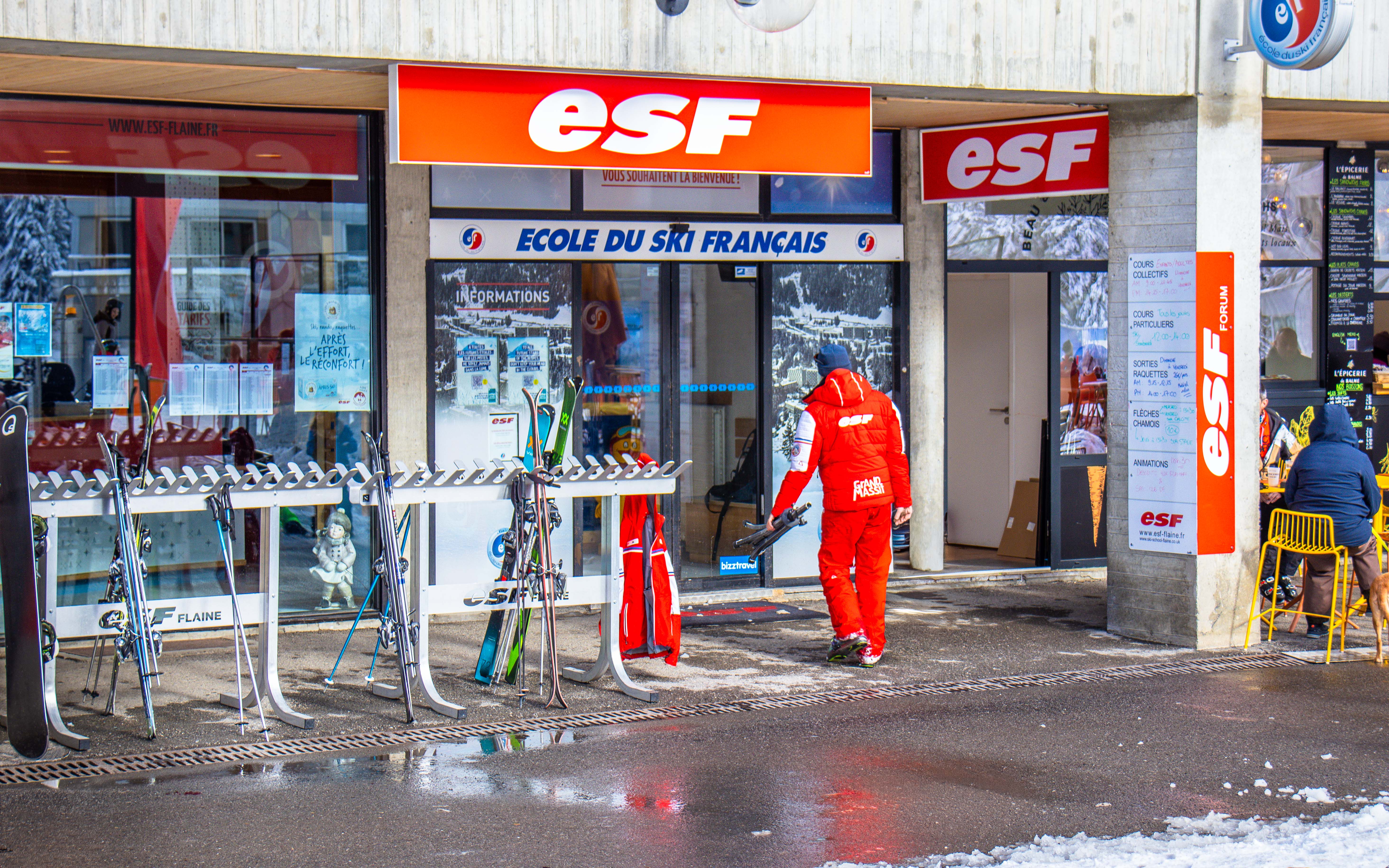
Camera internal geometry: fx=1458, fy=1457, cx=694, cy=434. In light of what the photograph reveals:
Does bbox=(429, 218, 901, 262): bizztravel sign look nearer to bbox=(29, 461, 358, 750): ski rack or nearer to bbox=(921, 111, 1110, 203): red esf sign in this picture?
bbox=(921, 111, 1110, 203): red esf sign

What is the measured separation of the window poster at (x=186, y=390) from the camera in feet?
30.4

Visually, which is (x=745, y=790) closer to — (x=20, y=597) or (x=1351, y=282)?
(x=20, y=597)

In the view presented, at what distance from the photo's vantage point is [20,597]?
256 inches

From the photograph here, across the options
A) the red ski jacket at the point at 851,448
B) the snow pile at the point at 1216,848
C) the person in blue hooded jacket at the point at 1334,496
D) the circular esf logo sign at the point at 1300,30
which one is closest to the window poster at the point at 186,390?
the red ski jacket at the point at 851,448

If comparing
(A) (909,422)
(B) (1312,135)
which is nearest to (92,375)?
(A) (909,422)

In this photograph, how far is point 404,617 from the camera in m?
7.20

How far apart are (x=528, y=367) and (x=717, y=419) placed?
5.04 ft

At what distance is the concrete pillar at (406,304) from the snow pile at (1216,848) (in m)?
5.46

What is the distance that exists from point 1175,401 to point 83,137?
22.9 ft

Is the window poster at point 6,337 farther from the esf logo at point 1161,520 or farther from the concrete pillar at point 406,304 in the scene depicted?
the esf logo at point 1161,520

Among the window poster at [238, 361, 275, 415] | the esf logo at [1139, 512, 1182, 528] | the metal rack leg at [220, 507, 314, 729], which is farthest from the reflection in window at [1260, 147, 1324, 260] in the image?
the metal rack leg at [220, 507, 314, 729]

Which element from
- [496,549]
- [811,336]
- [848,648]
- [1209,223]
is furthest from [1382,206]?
[496,549]

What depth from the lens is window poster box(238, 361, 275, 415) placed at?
9.45 m

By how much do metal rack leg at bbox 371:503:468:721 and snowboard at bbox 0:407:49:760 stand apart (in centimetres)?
178
